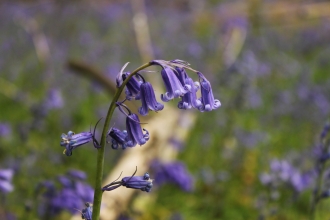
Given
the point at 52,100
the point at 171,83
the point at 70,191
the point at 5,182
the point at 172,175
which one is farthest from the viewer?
the point at 52,100

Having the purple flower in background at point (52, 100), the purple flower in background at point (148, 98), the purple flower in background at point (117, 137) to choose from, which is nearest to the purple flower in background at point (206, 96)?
the purple flower in background at point (148, 98)

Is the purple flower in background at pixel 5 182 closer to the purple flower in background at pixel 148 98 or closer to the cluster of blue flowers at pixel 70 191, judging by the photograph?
the cluster of blue flowers at pixel 70 191

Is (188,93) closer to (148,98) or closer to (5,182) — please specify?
(148,98)

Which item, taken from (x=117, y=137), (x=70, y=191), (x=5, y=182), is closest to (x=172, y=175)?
(x=70, y=191)

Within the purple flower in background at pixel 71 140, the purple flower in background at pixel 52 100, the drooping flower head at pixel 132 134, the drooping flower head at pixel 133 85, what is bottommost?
the purple flower in background at pixel 71 140

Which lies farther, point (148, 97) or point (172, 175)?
point (172, 175)

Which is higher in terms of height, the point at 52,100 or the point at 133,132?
the point at 52,100

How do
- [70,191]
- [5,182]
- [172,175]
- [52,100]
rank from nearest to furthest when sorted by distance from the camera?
[5,182] → [70,191] → [172,175] → [52,100]

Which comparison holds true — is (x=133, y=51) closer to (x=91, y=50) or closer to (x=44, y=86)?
(x=91, y=50)

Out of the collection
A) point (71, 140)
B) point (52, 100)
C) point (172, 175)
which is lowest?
point (71, 140)
